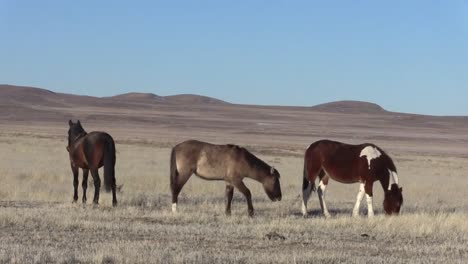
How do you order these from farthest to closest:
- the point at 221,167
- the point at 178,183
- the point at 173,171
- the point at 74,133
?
the point at 74,133 < the point at 173,171 < the point at 178,183 < the point at 221,167

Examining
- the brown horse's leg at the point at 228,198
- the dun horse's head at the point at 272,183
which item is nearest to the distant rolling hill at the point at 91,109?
the dun horse's head at the point at 272,183

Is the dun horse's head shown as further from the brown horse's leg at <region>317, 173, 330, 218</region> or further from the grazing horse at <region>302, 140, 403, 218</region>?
the brown horse's leg at <region>317, 173, 330, 218</region>

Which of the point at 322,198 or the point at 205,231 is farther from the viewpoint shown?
the point at 322,198

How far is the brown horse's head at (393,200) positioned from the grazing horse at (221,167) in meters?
2.15

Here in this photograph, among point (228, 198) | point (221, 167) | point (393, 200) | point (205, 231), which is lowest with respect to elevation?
point (205, 231)

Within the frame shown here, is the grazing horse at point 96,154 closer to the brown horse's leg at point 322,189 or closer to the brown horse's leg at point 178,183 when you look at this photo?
the brown horse's leg at point 178,183

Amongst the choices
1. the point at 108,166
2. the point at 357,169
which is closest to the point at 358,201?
the point at 357,169

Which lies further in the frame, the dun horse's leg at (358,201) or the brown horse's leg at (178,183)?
the brown horse's leg at (178,183)

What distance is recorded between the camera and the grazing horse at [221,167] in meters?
15.4

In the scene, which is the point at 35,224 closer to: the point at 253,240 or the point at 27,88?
the point at 253,240

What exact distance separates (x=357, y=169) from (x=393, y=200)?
3.05ft

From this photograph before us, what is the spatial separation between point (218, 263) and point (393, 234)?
4.48 metres

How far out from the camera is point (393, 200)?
15281mm

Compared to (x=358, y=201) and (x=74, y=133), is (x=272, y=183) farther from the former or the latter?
(x=74, y=133)
